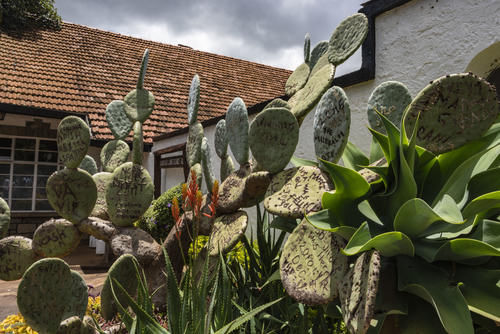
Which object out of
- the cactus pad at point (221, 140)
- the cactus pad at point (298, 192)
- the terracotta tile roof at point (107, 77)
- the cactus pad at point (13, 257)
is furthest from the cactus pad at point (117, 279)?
the terracotta tile roof at point (107, 77)

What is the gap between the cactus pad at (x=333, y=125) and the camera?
130cm

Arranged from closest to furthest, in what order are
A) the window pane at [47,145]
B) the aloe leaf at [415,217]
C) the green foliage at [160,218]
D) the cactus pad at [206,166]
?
the aloe leaf at [415,217]
the cactus pad at [206,166]
the green foliage at [160,218]
the window pane at [47,145]

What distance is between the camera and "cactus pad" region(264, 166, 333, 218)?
1319mm

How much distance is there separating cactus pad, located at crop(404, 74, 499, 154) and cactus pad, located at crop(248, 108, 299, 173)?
0.54 m

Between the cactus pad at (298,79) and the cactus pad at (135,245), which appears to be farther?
the cactus pad at (298,79)

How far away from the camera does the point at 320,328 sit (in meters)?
1.88

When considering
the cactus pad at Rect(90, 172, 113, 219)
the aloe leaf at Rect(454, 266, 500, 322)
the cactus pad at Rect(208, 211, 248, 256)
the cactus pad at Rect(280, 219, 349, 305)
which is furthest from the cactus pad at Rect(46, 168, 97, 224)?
the aloe leaf at Rect(454, 266, 500, 322)

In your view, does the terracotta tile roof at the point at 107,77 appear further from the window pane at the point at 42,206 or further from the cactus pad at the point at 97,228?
the cactus pad at the point at 97,228

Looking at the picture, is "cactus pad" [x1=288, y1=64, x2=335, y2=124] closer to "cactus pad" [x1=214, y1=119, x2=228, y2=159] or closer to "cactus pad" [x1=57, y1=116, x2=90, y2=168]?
"cactus pad" [x1=214, y1=119, x2=228, y2=159]

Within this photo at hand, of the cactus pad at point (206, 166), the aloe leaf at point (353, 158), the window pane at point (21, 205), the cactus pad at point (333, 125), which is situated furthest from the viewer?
the window pane at point (21, 205)

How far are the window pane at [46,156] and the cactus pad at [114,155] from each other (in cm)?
610

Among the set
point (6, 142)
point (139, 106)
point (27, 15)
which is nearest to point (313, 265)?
point (139, 106)

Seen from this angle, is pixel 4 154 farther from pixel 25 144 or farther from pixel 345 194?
pixel 345 194

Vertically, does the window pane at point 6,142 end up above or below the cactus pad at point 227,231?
above
